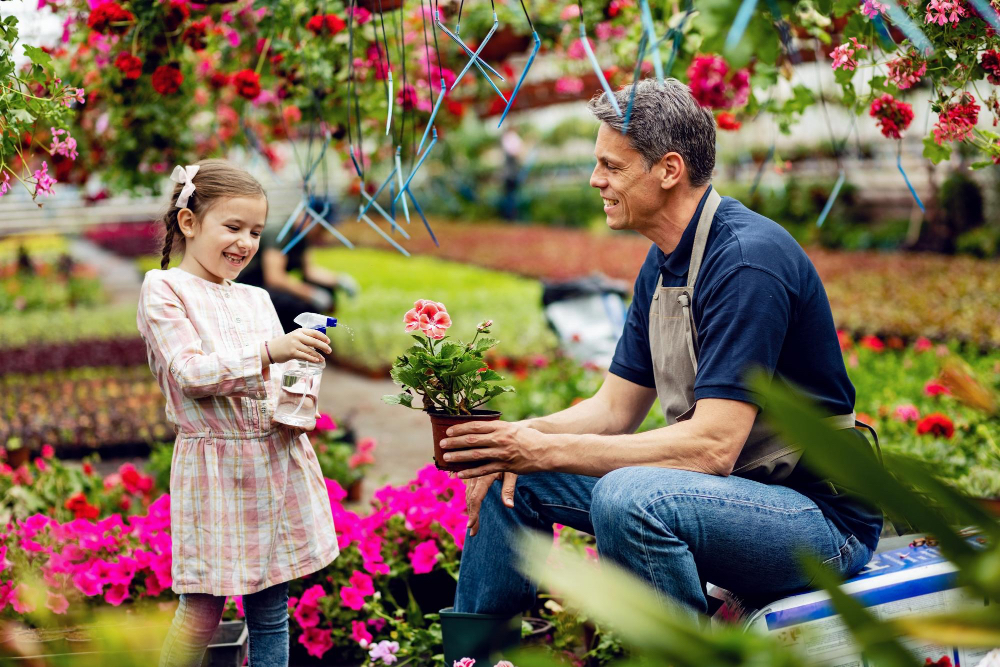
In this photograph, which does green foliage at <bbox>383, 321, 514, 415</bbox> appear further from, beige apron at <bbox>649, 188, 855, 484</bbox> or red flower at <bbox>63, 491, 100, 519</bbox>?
red flower at <bbox>63, 491, 100, 519</bbox>

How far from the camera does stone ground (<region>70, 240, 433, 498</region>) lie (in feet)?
15.7

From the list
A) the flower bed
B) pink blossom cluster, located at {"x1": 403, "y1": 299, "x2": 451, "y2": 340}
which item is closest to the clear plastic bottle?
pink blossom cluster, located at {"x1": 403, "y1": 299, "x2": 451, "y2": 340}

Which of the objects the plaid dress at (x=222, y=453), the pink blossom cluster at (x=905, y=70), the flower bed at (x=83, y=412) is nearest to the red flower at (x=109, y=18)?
the plaid dress at (x=222, y=453)

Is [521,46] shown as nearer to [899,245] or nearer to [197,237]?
[197,237]

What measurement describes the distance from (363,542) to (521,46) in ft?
8.77

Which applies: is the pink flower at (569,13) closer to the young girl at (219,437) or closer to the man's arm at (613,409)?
the man's arm at (613,409)

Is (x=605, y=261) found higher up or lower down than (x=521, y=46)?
lower down

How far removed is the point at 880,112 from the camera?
8.32ft

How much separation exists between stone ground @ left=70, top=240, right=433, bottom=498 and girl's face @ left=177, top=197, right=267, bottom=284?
1.36 metres

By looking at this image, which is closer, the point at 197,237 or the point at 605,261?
the point at 197,237

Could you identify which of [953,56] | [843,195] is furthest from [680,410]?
[843,195]

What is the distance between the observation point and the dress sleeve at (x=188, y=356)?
6.48 feet

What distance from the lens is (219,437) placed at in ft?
6.90

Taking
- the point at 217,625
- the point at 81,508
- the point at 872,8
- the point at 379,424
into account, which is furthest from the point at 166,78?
the point at 379,424
